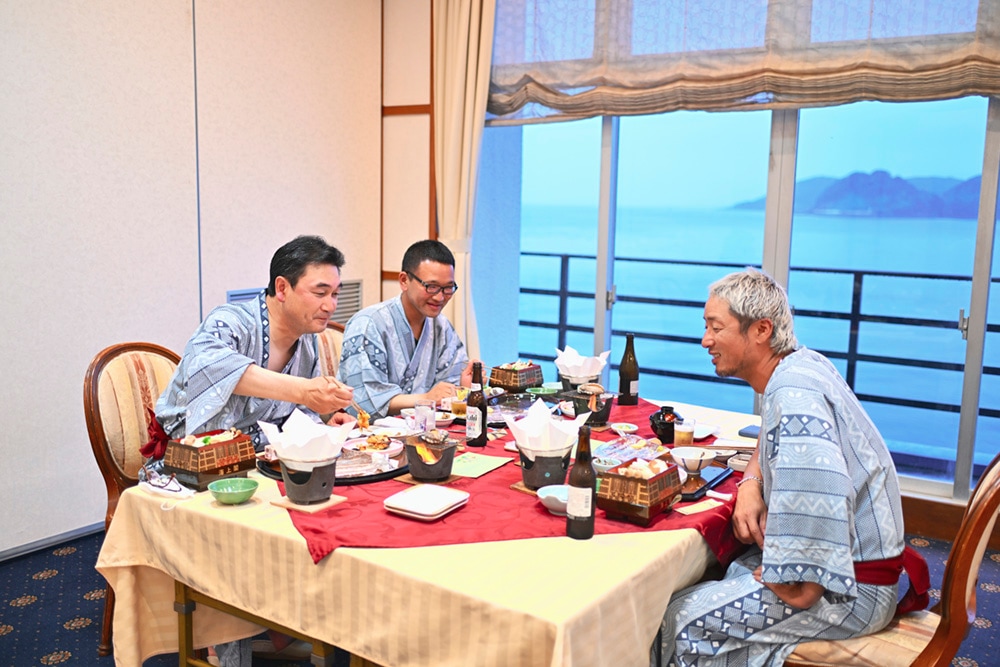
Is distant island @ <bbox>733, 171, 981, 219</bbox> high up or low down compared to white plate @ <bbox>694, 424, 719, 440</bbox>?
up

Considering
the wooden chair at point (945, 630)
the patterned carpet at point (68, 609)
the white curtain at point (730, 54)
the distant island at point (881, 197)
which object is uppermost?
the white curtain at point (730, 54)

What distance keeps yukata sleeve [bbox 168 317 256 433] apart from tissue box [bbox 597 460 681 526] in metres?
1.06

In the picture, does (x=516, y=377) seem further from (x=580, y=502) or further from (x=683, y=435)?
(x=580, y=502)

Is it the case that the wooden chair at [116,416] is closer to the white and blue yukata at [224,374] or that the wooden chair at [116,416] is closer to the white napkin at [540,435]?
the white and blue yukata at [224,374]

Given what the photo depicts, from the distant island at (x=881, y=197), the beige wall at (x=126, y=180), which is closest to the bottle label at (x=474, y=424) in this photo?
the beige wall at (x=126, y=180)

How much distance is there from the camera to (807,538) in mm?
1663

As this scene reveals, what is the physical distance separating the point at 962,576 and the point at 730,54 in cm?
280

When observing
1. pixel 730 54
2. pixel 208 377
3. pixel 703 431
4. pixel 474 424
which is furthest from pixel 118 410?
pixel 730 54

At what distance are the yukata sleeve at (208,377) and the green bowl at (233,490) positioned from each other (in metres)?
0.38

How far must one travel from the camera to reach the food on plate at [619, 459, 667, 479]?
6.00 feet

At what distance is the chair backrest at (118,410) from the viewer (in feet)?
8.14

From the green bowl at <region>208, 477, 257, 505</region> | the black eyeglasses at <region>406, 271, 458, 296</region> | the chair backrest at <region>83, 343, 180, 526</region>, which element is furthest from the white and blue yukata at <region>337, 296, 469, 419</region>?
the green bowl at <region>208, 477, 257, 505</region>

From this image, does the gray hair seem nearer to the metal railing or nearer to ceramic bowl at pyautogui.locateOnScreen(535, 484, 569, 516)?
ceramic bowl at pyautogui.locateOnScreen(535, 484, 569, 516)

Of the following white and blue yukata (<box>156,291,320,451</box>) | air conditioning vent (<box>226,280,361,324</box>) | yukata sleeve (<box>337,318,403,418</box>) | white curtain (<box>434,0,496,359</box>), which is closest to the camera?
white and blue yukata (<box>156,291,320,451</box>)
